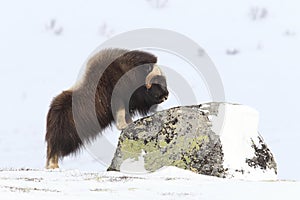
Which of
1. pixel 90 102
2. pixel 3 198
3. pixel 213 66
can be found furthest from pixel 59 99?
pixel 3 198

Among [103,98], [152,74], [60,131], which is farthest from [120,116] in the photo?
[60,131]

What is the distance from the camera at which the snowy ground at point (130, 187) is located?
666 cm

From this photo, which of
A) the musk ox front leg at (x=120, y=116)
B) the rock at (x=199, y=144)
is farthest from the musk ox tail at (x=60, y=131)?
the rock at (x=199, y=144)

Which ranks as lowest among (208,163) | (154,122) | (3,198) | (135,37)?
(3,198)

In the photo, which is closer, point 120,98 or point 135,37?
point 120,98

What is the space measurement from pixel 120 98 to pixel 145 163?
141 cm

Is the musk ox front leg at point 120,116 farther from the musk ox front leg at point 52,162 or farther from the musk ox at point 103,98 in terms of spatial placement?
the musk ox front leg at point 52,162

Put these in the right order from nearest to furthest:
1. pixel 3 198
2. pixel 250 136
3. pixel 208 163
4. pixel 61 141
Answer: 1. pixel 3 198
2. pixel 208 163
3. pixel 250 136
4. pixel 61 141

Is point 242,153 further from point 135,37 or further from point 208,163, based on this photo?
point 135,37

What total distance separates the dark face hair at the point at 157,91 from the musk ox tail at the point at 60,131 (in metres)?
1.42

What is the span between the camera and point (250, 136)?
384 inches

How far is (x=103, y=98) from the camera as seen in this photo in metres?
10.2

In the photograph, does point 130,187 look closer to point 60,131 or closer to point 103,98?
point 103,98

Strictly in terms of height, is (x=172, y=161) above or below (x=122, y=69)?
below
